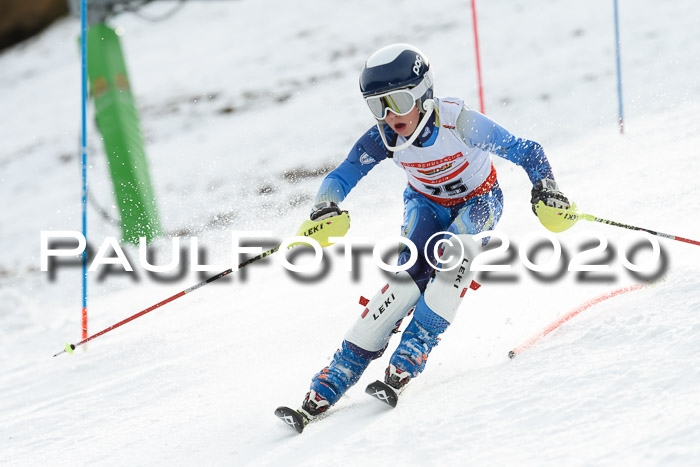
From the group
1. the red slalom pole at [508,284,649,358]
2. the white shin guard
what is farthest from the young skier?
the red slalom pole at [508,284,649,358]

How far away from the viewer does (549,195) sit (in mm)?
3375

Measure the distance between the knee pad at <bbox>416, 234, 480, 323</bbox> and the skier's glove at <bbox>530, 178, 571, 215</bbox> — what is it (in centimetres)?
36

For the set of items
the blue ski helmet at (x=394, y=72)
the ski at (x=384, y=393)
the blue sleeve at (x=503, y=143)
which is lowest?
the ski at (x=384, y=393)

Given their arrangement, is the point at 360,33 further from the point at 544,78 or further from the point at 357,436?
the point at 357,436

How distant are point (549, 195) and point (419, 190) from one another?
0.73 meters

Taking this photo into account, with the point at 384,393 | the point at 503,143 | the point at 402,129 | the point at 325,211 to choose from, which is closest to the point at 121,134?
the point at 325,211

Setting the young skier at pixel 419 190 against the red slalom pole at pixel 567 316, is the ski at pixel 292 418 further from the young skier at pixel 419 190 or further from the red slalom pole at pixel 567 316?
the red slalom pole at pixel 567 316

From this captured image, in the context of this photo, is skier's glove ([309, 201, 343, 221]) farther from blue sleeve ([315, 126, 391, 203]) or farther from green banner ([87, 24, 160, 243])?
green banner ([87, 24, 160, 243])

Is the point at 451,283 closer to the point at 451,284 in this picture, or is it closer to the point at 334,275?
the point at 451,284

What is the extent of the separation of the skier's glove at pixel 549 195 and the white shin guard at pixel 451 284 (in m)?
0.36

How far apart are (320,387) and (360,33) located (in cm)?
1197

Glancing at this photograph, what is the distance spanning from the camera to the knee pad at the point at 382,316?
3346 mm

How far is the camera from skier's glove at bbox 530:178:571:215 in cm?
337

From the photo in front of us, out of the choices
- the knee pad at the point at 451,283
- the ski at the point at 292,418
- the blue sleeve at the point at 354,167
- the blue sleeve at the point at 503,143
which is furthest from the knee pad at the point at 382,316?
the blue sleeve at the point at 503,143
